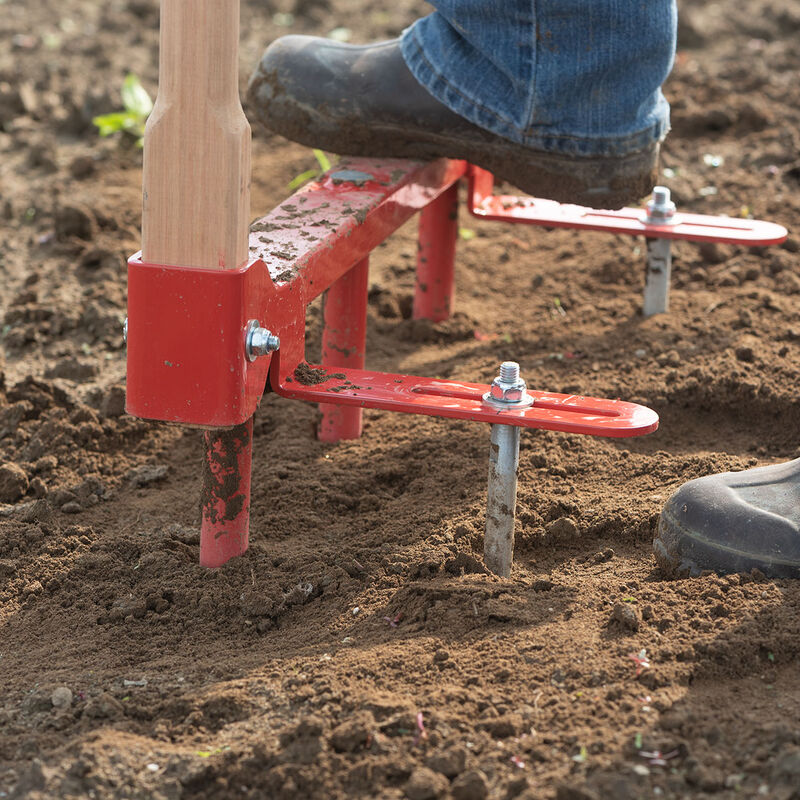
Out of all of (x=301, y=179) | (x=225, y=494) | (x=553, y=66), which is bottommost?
(x=225, y=494)

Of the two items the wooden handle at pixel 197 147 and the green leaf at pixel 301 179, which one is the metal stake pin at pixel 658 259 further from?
the wooden handle at pixel 197 147

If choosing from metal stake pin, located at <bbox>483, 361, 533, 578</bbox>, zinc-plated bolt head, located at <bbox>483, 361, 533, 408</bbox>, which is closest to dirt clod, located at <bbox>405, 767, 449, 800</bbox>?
metal stake pin, located at <bbox>483, 361, 533, 578</bbox>

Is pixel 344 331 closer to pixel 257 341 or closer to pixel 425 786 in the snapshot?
pixel 257 341

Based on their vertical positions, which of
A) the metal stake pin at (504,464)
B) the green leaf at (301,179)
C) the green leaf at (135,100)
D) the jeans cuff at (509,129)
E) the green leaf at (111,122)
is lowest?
the metal stake pin at (504,464)

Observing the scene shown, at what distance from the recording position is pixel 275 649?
1955 millimetres

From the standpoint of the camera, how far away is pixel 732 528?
2.03 meters

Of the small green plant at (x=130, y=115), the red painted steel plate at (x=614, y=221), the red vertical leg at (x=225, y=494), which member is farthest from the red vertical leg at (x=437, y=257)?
the small green plant at (x=130, y=115)

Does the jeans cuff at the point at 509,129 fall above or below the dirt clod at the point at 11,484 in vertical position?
above

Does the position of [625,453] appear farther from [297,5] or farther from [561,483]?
[297,5]

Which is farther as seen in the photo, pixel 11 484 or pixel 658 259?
pixel 658 259

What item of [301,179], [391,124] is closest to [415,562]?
[391,124]

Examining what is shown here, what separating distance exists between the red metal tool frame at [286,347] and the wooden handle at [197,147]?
4 cm

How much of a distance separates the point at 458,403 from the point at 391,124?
92 cm

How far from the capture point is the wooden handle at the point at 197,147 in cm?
172
